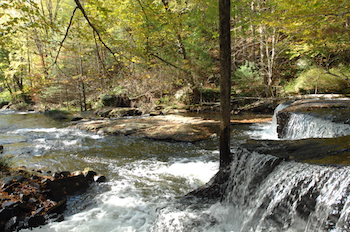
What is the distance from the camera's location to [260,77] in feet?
47.1

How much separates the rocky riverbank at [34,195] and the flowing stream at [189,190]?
0.70 ft

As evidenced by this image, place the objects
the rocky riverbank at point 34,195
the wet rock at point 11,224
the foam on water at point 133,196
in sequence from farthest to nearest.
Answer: the foam on water at point 133,196, the rocky riverbank at point 34,195, the wet rock at point 11,224

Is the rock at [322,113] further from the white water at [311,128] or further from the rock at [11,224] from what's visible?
the rock at [11,224]

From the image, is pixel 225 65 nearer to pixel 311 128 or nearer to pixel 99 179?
pixel 311 128

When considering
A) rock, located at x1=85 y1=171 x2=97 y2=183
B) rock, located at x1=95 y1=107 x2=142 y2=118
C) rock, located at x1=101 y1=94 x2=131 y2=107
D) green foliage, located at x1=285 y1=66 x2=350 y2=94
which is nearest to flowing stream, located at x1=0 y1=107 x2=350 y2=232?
rock, located at x1=85 y1=171 x2=97 y2=183

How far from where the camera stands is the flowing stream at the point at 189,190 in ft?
8.22

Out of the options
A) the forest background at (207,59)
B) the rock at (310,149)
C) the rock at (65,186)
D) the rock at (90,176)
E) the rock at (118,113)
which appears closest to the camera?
the rock at (310,149)

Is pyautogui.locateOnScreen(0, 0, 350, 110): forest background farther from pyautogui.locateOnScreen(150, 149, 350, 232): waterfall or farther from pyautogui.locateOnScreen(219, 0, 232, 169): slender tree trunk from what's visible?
pyautogui.locateOnScreen(150, 149, 350, 232): waterfall

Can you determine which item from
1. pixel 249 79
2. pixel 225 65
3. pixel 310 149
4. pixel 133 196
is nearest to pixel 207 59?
pixel 249 79

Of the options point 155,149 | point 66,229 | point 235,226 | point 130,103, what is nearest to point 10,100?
point 130,103

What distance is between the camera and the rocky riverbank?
3514 mm

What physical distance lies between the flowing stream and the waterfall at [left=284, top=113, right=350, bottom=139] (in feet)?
6.57

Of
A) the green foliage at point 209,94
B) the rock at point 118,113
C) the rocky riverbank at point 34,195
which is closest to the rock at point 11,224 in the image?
the rocky riverbank at point 34,195

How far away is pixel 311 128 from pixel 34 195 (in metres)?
6.74
